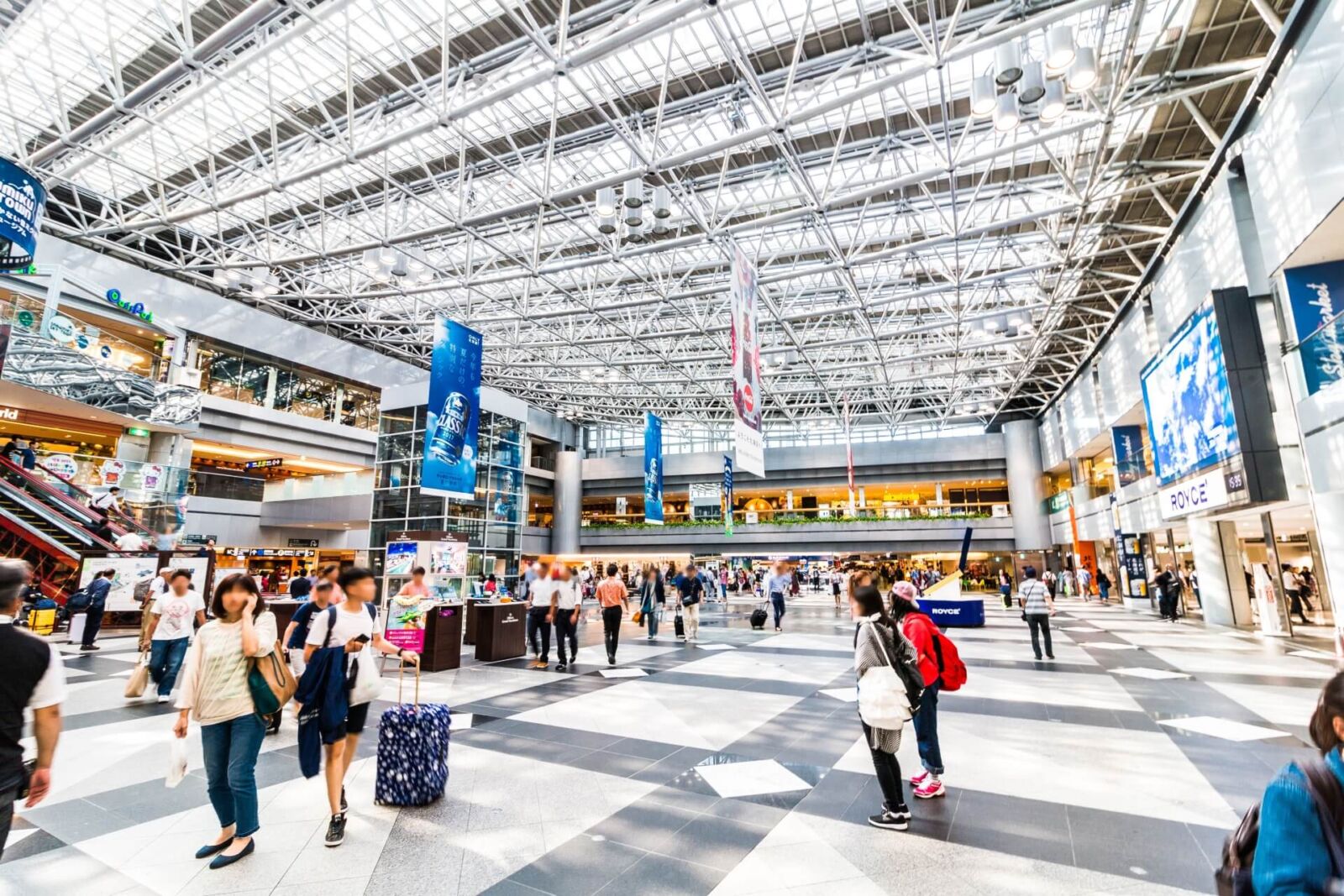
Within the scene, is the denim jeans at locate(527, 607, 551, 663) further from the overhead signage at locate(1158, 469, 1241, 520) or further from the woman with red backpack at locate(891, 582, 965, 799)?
the overhead signage at locate(1158, 469, 1241, 520)

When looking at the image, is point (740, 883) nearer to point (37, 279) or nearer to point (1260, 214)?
point (1260, 214)

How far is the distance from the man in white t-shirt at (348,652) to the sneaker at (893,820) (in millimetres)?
3290

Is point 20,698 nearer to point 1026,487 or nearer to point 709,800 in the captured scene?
point 709,800

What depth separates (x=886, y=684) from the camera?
12.6 ft

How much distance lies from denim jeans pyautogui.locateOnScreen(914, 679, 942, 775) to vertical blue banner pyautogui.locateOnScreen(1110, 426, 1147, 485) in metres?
22.4

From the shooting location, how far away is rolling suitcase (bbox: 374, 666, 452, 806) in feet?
13.9

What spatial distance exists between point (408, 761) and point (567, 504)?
39.9 meters

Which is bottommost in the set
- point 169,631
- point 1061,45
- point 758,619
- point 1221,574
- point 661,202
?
point 758,619

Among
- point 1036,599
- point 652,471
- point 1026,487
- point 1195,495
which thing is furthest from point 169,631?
point 1026,487

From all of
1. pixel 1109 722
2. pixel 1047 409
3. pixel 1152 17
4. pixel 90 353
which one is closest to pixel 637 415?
pixel 1047 409

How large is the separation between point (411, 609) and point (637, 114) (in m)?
12.1

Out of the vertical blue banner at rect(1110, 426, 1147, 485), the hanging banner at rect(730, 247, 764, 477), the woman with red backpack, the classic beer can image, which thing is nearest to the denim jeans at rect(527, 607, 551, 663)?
the classic beer can image

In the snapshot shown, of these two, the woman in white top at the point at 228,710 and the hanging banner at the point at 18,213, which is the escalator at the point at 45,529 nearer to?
the hanging banner at the point at 18,213

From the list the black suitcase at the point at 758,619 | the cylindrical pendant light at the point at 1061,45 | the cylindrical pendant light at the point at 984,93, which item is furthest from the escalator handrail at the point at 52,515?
the cylindrical pendant light at the point at 1061,45
